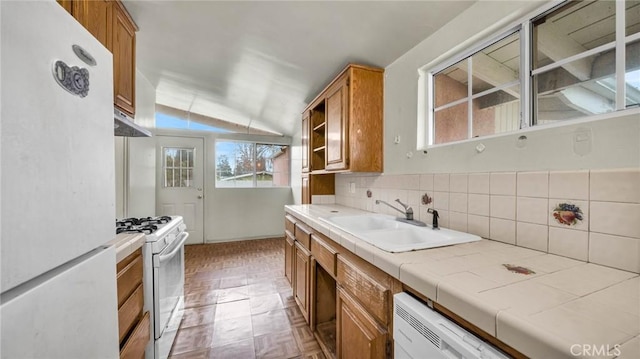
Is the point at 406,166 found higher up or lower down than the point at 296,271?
higher up

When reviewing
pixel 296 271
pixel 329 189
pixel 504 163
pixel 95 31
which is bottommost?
pixel 296 271

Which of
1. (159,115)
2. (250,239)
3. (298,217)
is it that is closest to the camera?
(298,217)

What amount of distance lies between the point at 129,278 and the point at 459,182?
68.7 inches

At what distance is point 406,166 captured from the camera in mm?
1764

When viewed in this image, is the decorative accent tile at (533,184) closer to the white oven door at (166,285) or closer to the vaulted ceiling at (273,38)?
the vaulted ceiling at (273,38)

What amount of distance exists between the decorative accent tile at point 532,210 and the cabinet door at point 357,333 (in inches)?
30.0

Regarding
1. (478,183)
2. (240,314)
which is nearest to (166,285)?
(240,314)

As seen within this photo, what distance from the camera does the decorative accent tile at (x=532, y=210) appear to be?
3.14 feet

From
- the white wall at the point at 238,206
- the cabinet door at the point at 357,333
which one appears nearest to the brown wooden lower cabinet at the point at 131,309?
the cabinet door at the point at 357,333

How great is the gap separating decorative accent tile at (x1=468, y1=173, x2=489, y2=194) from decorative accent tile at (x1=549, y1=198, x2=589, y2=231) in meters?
0.26

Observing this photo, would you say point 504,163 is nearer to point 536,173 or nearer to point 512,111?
point 536,173

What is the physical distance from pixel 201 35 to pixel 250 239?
11.7ft

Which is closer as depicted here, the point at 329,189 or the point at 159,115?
the point at 329,189

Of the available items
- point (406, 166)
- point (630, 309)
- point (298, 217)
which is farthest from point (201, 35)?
point (630, 309)
